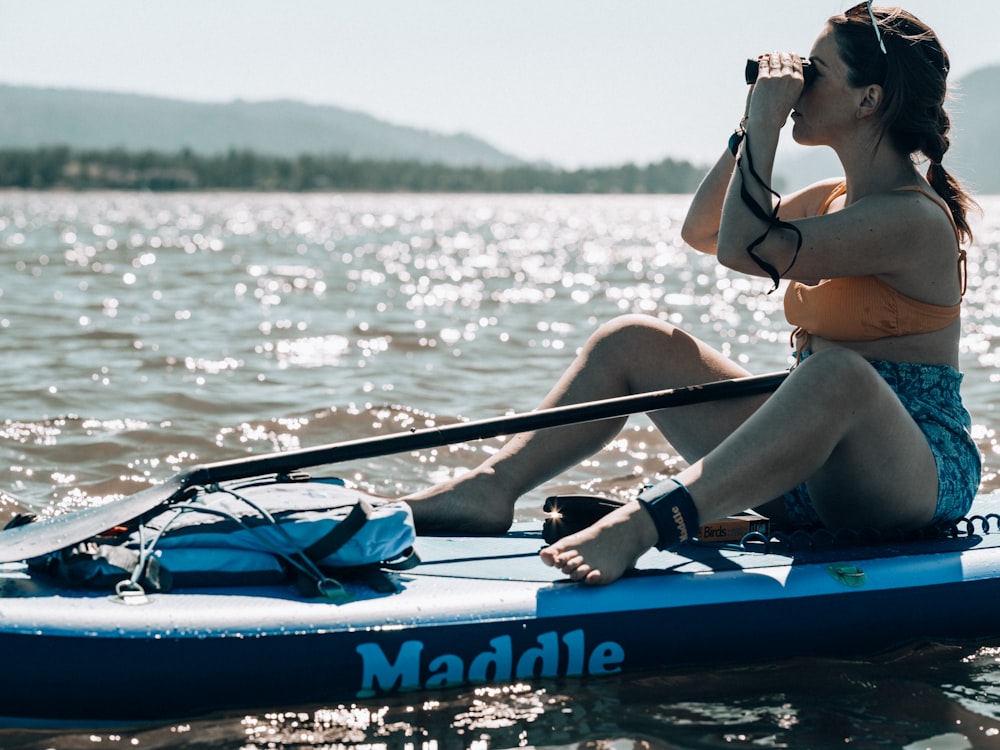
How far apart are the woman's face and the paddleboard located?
1.15 meters

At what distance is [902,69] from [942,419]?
95 cm

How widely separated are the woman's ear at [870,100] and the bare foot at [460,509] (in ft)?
4.96

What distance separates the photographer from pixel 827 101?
3.34 meters

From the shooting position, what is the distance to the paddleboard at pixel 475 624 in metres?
2.88

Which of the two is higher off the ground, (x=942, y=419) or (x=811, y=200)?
(x=811, y=200)

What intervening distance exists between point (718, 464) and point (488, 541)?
0.79 meters

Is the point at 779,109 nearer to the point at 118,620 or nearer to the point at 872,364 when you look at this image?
the point at 872,364

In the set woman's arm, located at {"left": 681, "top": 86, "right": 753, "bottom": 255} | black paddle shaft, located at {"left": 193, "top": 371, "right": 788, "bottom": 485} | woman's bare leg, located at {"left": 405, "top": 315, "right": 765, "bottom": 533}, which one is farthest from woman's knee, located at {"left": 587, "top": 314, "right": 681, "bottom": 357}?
woman's arm, located at {"left": 681, "top": 86, "right": 753, "bottom": 255}

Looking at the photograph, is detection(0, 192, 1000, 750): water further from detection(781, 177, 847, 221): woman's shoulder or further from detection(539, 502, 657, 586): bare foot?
detection(781, 177, 847, 221): woman's shoulder

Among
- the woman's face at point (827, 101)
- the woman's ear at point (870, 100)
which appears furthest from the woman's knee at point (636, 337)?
the woman's ear at point (870, 100)

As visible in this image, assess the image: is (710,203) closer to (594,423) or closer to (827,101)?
(827,101)

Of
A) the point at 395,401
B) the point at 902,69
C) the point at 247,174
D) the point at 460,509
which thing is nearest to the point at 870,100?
the point at 902,69

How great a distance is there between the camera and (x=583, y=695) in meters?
3.21

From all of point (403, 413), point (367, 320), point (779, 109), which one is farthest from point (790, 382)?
point (367, 320)
